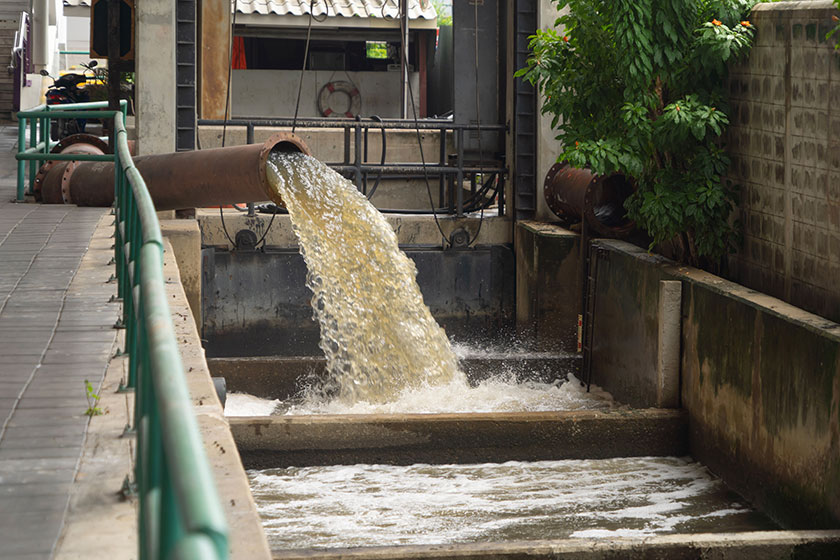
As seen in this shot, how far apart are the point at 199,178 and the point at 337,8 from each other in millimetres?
14159

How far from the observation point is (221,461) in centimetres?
369

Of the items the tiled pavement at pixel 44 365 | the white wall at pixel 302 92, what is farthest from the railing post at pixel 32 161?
the white wall at pixel 302 92

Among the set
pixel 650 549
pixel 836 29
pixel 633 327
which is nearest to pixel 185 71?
pixel 633 327

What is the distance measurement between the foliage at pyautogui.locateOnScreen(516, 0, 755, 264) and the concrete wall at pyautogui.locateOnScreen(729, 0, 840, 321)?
0.19 m

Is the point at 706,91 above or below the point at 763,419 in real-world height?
above

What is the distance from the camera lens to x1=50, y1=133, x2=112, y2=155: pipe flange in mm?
12383

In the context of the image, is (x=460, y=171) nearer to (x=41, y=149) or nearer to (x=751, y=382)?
(x=41, y=149)

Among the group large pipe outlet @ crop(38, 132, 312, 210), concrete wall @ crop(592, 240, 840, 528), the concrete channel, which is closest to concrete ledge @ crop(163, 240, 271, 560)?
the concrete channel

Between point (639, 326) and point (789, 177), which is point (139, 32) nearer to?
point (639, 326)

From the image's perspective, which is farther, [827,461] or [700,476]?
[700,476]

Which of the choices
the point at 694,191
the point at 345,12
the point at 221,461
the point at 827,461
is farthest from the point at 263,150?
the point at 345,12

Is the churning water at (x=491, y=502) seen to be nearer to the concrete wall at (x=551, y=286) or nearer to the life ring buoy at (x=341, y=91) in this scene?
the concrete wall at (x=551, y=286)

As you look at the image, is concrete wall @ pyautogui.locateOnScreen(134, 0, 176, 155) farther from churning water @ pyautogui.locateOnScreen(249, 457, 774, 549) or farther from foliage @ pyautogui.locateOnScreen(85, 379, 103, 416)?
foliage @ pyautogui.locateOnScreen(85, 379, 103, 416)

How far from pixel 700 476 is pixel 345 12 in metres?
16.0
